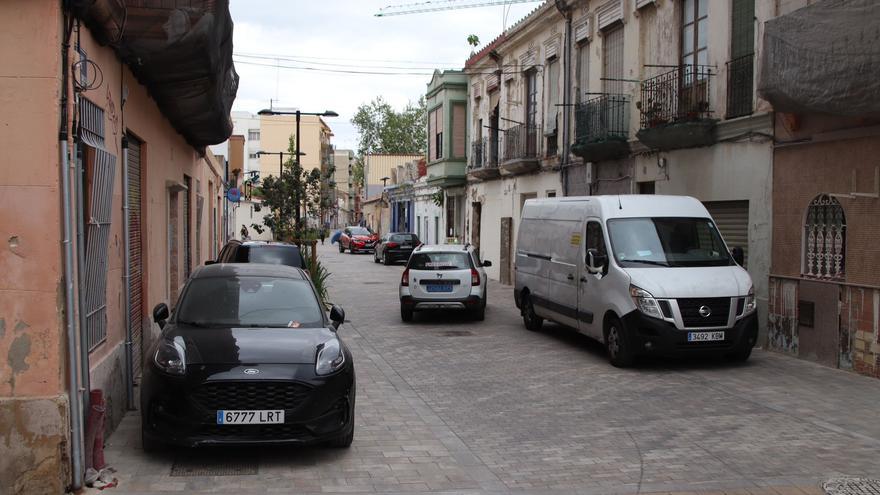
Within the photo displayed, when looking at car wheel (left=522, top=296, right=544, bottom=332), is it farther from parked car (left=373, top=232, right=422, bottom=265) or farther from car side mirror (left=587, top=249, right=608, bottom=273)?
parked car (left=373, top=232, right=422, bottom=265)

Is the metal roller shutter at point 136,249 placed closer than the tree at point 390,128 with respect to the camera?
Yes

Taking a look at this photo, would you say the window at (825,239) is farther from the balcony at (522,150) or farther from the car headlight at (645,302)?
the balcony at (522,150)

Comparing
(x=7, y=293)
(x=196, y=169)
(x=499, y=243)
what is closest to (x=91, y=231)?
(x=7, y=293)

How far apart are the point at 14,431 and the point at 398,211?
52451 mm

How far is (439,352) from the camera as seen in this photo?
13109 millimetres

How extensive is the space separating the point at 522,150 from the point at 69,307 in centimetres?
2024

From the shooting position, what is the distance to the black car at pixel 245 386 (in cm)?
648

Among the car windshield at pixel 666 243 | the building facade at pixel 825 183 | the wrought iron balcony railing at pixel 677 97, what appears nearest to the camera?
the building facade at pixel 825 183

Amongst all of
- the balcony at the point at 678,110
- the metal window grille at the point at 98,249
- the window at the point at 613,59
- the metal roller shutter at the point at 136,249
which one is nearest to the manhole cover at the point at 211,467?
the metal window grille at the point at 98,249

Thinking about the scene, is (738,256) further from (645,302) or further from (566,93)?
(566,93)

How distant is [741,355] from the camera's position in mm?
11508

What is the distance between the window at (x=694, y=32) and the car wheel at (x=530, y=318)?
5439 mm

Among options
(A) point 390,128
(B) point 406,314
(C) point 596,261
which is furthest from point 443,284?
(A) point 390,128

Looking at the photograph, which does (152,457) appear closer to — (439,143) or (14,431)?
(14,431)
